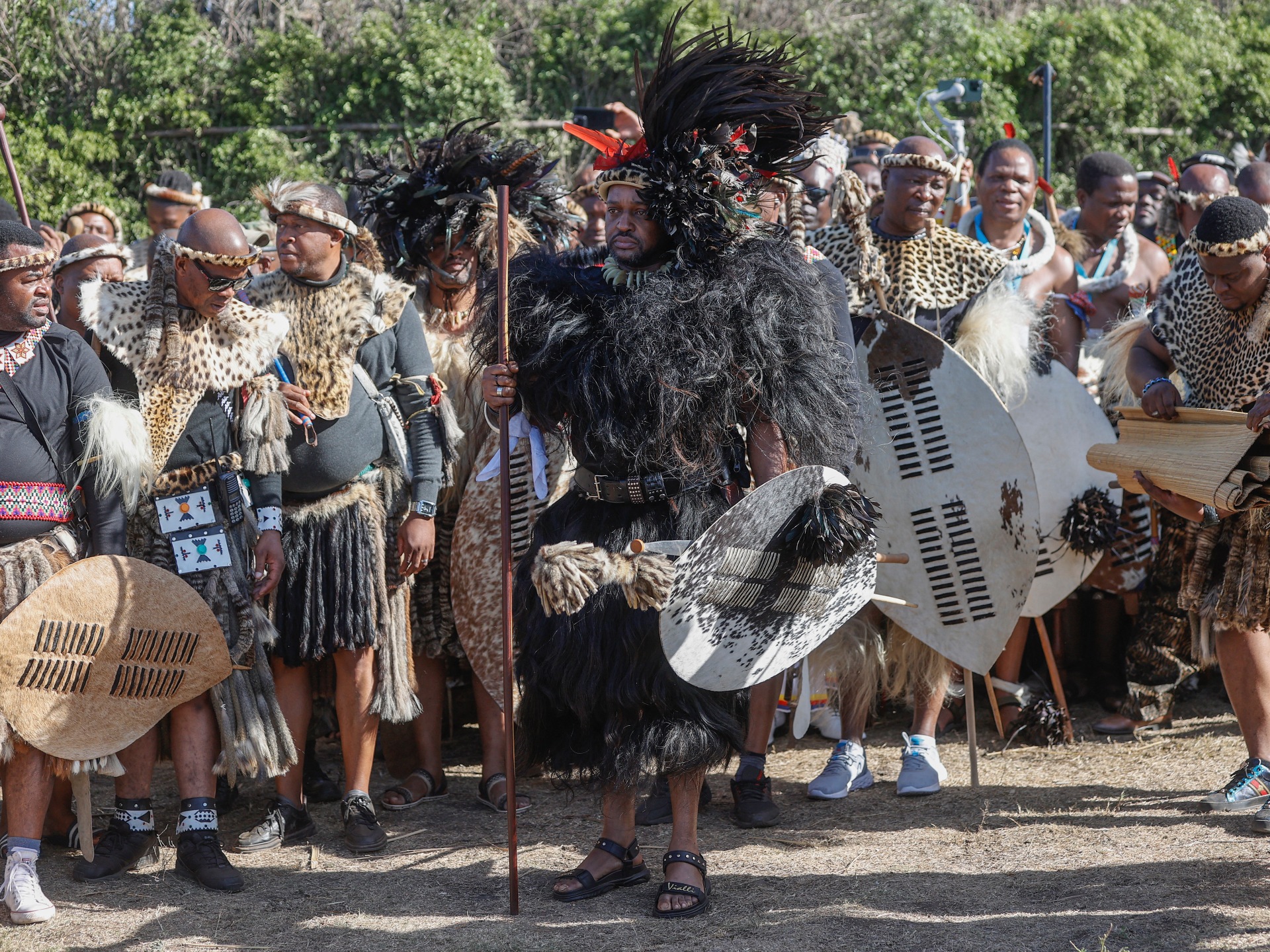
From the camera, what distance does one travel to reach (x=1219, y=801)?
4375mm

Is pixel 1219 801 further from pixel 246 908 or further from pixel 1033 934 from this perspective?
pixel 246 908

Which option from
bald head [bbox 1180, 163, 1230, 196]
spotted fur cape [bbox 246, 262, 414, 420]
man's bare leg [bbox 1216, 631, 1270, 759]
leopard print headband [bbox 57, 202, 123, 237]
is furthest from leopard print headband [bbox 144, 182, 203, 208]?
man's bare leg [bbox 1216, 631, 1270, 759]

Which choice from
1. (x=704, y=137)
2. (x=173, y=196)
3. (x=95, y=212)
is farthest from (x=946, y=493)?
(x=95, y=212)

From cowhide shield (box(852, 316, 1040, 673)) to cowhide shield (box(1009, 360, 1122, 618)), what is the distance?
66cm

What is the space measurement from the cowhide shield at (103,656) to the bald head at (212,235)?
1.02 metres

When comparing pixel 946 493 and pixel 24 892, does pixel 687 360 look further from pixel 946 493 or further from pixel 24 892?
pixel 24 892

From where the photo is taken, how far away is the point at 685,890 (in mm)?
3672

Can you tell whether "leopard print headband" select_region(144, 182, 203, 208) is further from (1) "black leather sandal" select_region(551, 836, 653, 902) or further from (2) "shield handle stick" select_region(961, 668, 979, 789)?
(2) "shield handle stick" select_region(961, 668, 979, 789)

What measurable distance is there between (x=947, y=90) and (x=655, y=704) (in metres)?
6.59

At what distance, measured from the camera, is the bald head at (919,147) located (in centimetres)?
491

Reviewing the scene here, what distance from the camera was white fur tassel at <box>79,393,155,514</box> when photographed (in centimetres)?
385

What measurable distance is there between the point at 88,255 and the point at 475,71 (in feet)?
29.9

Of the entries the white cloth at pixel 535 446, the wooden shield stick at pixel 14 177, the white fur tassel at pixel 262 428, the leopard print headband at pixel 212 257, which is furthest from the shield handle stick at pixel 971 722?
the wooden shield stick at pixel 14 177

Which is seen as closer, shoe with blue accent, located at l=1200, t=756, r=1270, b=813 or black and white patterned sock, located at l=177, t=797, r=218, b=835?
black and white patterned sock, located at l=177, t=797, r=218, b=835
